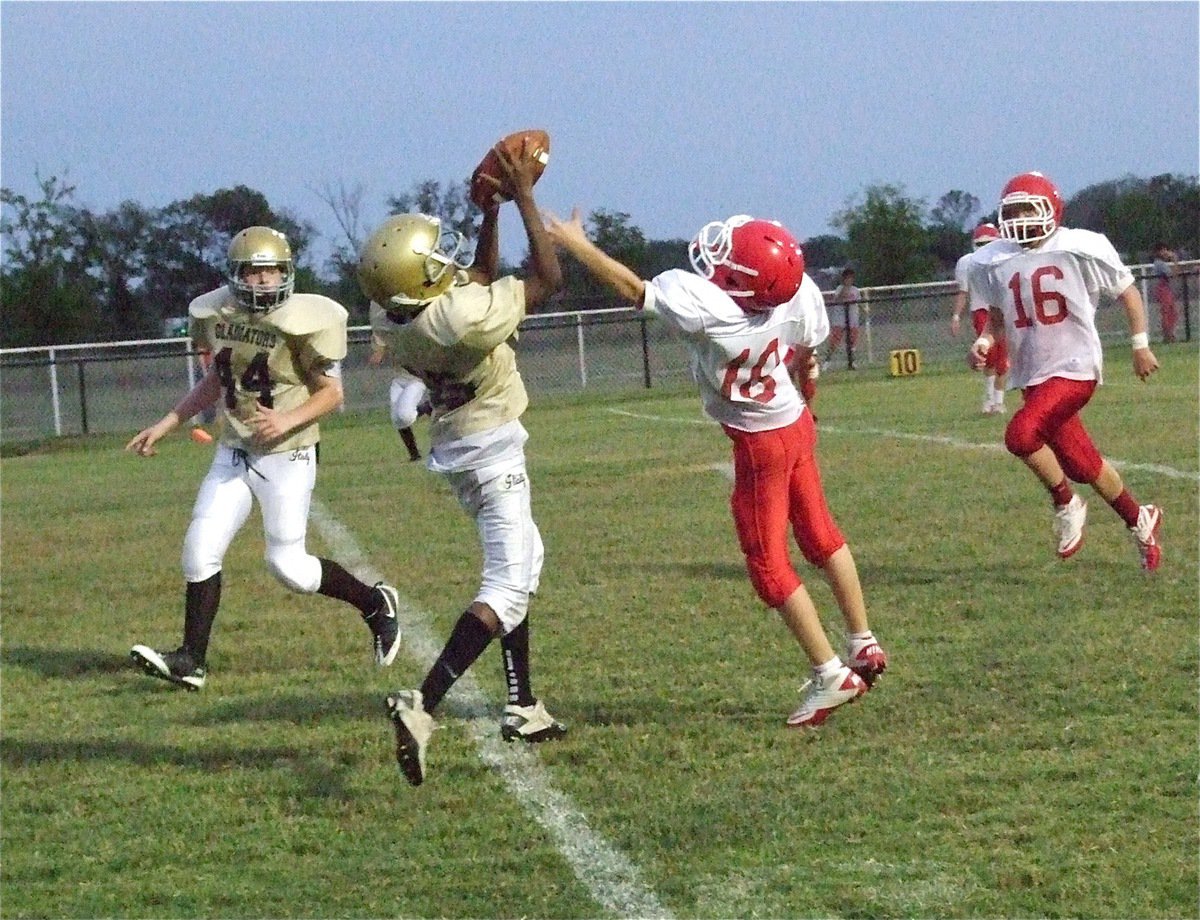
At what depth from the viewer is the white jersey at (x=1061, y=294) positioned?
8.20 m

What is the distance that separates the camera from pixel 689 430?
1844 cm

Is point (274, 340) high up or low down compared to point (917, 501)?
up

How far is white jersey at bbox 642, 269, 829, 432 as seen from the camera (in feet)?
17.6

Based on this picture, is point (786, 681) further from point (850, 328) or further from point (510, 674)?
point (850, 328)

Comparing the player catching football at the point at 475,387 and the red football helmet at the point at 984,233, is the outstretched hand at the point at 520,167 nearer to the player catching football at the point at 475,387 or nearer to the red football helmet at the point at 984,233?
the player catching football at the point at 475,387

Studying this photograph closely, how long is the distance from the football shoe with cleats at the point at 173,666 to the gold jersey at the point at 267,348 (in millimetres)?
873

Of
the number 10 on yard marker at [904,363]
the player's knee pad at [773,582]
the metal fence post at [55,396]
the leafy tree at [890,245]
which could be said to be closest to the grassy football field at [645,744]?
the player's knee pad at [773,582]

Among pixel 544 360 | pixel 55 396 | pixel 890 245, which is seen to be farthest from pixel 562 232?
pixel 890 245

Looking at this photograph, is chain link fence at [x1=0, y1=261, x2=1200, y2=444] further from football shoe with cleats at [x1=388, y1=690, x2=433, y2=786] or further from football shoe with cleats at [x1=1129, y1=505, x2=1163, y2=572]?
football shoe with cleats at [x1=388, y1=690, x2=433, y2=786]

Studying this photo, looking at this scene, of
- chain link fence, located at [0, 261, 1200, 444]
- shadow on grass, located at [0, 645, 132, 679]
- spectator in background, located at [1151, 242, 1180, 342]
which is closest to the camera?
shadow on grass, located at [0, 645, 132, 679]

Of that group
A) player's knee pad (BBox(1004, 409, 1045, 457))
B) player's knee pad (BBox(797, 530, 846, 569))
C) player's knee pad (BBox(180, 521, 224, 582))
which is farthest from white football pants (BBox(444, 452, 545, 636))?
player's knee pad (BBox(1004, 409, 1045, 457))

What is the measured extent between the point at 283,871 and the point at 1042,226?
512 centimetres

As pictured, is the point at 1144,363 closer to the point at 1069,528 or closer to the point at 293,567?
the point at 1069,528

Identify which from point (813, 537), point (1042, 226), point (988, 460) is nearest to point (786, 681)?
point (813, 537)
